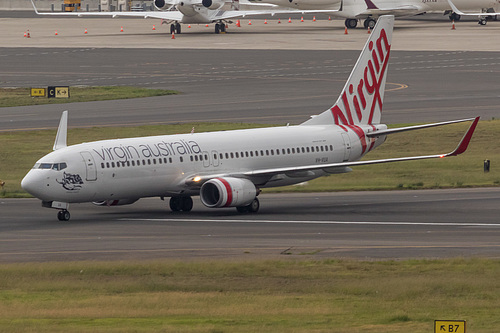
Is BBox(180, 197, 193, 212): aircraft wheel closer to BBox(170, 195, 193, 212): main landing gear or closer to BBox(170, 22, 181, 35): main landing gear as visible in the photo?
BBox(170, 195, 193, 212): main landing gear

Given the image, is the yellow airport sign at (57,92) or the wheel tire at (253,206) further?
the yellow airport sign at (57,92)

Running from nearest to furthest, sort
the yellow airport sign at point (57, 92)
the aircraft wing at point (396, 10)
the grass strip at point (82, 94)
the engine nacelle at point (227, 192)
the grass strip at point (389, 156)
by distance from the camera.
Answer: the engine nacelle at point (227, 192) < the grass strip at point (389, 156) < the grass strip at point (82, 94) < the yellow airport sign at point (57, 92) < the aircraft wing at point (396, 10)

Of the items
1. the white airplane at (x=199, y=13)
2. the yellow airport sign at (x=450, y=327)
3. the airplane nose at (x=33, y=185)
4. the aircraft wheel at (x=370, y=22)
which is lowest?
the airplane nose at (x=33, y=185)

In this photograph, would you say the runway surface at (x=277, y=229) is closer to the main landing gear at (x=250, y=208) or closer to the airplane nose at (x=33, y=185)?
the main landing gear at (x=250, y=208)

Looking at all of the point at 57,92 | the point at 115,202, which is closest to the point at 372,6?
the point at 57,92

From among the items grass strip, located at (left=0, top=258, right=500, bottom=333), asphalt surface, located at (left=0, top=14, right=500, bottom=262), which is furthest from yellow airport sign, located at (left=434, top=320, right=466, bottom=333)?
asphalt surface, located at (left=0, top=14, right=500, bottom=262)

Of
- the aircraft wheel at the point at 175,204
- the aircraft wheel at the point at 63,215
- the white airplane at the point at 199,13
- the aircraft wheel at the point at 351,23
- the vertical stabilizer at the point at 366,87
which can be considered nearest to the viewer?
the aircraft wheel at the point at 63,215

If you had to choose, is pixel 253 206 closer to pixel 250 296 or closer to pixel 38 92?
pixel 250 296

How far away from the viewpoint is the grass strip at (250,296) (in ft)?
87.7

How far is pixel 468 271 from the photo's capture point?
115 feet

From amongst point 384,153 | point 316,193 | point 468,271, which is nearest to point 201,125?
point 384,153

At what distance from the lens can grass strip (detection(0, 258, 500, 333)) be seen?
2673 centimetres

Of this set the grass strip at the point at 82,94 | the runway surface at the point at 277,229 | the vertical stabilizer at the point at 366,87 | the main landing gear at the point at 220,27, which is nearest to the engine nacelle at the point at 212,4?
the main landing gear at the point at 220,27

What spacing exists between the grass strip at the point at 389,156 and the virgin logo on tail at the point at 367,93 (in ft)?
12.8
